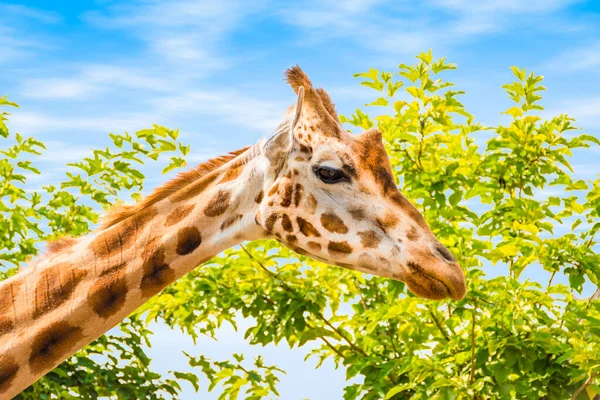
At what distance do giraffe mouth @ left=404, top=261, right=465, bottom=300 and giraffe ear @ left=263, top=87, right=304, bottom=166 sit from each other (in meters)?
0.77

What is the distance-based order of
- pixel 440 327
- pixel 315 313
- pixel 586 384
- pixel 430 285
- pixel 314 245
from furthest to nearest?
1. pixel 315 313
2. pixel 440 327
3. pixel 586 384
4. pixel 314 245
5. pixel 430 285

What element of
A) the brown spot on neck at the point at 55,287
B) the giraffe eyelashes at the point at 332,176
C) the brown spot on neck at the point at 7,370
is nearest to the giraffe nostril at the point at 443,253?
the giraffe eyelashes at the point at 332,176

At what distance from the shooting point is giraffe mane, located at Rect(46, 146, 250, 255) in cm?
360

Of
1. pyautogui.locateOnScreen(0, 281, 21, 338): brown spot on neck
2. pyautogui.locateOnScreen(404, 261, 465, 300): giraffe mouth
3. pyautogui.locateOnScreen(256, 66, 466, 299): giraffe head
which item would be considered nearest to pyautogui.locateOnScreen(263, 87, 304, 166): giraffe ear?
pyautogui.locateOnScreen(256, 66, 466, 299): giraffe head

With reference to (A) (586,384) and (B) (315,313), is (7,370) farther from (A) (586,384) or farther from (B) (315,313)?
(A) (586,384)

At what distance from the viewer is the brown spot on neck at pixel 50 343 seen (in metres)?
3.36

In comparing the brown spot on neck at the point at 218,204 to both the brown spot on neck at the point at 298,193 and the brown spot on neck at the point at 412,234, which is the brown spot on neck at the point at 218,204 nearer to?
the brown spot on neck at the point at 298,193

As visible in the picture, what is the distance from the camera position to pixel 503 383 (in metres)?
5.26

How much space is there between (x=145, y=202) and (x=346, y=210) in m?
0.95

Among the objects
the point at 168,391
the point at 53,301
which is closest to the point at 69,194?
the point at 168,391

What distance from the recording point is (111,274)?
3.39 meters

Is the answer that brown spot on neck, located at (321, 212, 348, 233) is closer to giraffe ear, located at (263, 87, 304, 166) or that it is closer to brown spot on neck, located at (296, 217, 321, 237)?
brown spot on neck, located at (296, 217, 321, 237)

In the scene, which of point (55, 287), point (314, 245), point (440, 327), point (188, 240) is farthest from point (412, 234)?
point (440, 327)

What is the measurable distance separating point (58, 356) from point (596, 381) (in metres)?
3.55
